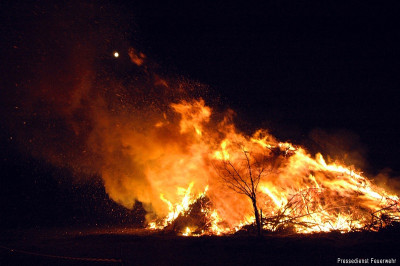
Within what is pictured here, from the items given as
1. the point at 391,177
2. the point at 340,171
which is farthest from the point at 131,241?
the point at 391,177

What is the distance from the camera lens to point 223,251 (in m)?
6.73

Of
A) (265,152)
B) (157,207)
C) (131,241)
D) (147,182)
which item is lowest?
(131,241)

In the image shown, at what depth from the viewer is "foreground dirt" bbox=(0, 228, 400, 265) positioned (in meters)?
5.78

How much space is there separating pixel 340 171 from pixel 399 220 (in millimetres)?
2657

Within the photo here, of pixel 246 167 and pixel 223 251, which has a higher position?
pixel 246 167

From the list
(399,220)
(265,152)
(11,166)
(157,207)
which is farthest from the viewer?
(11,166)

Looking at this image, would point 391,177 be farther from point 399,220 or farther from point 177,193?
point 177,193

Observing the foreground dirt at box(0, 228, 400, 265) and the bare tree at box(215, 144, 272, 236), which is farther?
the bare tree at box(215, 144, 272, 236)

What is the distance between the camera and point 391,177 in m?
15.0

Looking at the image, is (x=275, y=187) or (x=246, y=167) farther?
(x=246, y=167)

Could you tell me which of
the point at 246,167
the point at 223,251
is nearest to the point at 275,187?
the point at 246,167

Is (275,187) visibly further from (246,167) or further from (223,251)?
(223,251)

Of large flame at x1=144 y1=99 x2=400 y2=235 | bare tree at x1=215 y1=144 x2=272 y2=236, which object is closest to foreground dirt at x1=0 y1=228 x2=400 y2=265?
large flame at x1=144 y1=99 x2=400 y2=235

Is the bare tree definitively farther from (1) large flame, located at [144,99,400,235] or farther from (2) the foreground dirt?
(2) the foreground dirt
